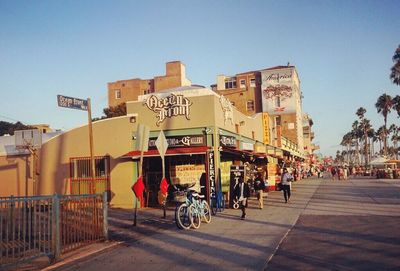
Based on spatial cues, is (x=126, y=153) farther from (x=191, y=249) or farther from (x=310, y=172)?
(x=310, y=172)

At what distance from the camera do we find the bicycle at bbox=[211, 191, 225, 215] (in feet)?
59.0

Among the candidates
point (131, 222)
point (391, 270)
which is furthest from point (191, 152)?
point (391, 270)

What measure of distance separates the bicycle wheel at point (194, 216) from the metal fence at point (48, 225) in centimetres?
302

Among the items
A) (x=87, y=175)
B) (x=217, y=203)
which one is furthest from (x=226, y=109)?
(x=87, y=175)

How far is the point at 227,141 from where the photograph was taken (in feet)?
70.7

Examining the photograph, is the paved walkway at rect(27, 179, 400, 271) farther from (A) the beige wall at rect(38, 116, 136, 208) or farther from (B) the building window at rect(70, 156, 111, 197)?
(B) the building window at rect(70, 156, 111, 197)

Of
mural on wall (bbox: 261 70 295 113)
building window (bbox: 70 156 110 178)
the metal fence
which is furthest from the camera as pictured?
mural on wall (bbox: 261 70 295 113)

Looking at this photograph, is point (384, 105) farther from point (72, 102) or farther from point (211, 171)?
point (72, 102)

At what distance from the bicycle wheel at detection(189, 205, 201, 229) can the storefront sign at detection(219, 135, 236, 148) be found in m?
7.46

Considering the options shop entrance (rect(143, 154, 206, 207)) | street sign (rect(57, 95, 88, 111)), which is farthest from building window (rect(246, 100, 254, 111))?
street sign (rect(57, 95, 88, 111))

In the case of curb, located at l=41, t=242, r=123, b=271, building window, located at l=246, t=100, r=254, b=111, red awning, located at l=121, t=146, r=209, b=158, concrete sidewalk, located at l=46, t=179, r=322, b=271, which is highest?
building window, located at l=246, t=100, r=254, b=111

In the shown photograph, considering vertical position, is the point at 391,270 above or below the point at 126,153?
below

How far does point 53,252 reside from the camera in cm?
912

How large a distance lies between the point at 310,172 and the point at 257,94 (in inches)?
615
